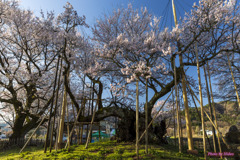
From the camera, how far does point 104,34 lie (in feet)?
42.8

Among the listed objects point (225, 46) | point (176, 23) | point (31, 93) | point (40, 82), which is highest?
point (176, 23)

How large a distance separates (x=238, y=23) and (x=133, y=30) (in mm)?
6959

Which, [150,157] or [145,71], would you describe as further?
[145,71]

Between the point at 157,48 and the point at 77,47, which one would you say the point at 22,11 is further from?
the point at 157,48

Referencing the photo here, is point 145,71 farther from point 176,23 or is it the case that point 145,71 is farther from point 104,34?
point 104,34

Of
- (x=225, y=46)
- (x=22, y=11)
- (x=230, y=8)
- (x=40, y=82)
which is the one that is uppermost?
(x=22, y=11)

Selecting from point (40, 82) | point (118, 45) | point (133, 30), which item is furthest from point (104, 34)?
point (40, 82)

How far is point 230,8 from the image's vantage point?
903 cm

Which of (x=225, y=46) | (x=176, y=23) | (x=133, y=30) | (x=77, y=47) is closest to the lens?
(x=176, y=23)

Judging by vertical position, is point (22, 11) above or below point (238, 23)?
above

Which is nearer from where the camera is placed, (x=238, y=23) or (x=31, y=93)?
(x=238, y=23)

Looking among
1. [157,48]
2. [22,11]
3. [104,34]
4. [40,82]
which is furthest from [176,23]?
[22,11]

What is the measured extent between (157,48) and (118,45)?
2.26 m

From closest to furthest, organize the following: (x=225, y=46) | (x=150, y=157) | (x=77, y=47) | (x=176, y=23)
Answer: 1. (x=150, y=157)
2. (x=176, y=23)
3. (x=225, y=46)
4. (x=77, y=47)
